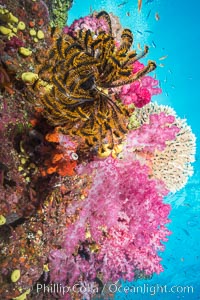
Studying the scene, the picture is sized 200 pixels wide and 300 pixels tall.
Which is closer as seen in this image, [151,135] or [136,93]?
[136,93]

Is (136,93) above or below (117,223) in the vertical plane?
above

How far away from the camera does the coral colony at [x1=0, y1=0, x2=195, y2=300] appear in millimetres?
2621

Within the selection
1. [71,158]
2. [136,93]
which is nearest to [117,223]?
[71,158]

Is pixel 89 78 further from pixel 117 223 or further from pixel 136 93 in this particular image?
pixel 117 223

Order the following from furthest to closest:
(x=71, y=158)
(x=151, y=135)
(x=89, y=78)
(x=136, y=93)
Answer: (x=151, y=135)
(x=136, y=93)
(x=71, y=158)
(x=89, y=78)

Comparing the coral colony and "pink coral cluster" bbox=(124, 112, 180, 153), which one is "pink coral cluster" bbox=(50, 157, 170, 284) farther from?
"pink coral cluster" bbox=(124, 112, 180, 153)

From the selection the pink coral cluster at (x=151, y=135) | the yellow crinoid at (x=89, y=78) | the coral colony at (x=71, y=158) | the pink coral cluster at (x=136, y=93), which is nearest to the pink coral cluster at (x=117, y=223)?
the coral colony at (x=71, y=158)

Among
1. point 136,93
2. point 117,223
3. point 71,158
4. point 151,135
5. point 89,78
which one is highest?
point 136,93

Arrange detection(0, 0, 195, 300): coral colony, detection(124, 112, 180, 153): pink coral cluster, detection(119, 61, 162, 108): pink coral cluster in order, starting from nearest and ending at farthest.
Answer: detection(0, 0, 195, 300): coral colony
detection(119, 61, 162, 108): pink coral cluster
detection(124, 112, 180, 153): pink coral cluster

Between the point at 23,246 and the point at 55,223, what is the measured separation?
0.48m

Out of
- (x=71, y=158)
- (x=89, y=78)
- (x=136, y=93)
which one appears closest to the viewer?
(x=89, y=78)

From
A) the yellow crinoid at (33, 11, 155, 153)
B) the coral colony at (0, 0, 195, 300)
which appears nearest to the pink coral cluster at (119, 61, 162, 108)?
the coral colony at (0, 0, 195, 300)

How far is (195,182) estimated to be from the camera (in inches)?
712

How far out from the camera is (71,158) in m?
3.02
